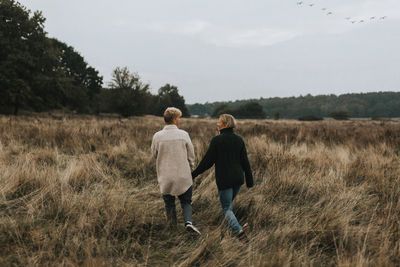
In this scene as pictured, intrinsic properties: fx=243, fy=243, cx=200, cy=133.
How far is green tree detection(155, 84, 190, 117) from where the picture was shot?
202ft

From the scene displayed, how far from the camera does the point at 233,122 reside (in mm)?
2955

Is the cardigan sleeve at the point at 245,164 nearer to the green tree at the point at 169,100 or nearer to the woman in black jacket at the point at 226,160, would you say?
the woman in black jacket at the point at 226,160

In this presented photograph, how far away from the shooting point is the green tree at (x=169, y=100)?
61469mm

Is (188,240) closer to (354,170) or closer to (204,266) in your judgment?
(204,266)

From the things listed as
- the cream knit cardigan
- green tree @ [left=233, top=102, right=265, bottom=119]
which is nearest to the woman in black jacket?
the cream knit cardigan

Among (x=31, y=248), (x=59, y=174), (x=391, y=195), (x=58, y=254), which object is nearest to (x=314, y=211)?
(x=391, y=195)

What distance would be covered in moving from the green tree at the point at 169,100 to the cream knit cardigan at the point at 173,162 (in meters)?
58.3

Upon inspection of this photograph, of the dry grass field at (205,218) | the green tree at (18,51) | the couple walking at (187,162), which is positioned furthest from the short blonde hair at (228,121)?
the green tree at (18,51)

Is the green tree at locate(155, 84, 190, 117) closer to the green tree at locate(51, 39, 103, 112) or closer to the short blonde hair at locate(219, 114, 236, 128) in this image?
the green tree at locate(51, 39, 103, 112)

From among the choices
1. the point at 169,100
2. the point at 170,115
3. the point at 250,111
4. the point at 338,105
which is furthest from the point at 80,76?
the point at 338,105

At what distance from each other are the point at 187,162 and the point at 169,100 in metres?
61.9

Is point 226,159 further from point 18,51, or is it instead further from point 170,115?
point 18,51

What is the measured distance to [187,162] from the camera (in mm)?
2930

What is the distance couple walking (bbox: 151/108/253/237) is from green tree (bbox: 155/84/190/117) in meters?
58.3
